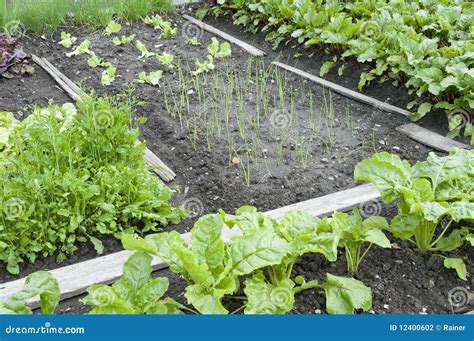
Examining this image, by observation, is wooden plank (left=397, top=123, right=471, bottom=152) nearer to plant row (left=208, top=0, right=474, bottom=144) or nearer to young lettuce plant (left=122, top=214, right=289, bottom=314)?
plant row (left=208, top=0, right=474, bottom=144)

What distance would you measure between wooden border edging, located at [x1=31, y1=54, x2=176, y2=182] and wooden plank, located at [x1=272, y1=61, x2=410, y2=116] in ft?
5.35

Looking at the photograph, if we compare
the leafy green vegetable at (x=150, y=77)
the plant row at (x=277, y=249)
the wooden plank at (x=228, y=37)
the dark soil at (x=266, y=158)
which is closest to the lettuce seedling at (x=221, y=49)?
the dark soil at (x=266, y=158)

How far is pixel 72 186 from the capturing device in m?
3.17

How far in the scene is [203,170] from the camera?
4.01 metres

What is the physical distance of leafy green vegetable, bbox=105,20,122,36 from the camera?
19.9 ft

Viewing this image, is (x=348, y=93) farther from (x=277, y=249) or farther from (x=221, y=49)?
(x=277, y=249)

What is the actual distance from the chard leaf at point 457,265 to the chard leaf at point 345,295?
488 millimetres

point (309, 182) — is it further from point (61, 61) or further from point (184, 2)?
point (184, 2)

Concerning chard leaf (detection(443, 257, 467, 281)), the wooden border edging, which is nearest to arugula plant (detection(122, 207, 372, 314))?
chard leaf (detection(443, 257, 467, 281))

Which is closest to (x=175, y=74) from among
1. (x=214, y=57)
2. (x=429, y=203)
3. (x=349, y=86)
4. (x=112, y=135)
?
(x=214, y=57)

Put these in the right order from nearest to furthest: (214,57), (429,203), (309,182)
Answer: (429,203), (309,182), (214,57)

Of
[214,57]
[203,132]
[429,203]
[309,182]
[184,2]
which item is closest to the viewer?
[429,203]

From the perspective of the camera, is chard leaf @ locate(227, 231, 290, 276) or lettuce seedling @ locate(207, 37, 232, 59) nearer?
chard leaf @ locate(227, 231, 290, 276)

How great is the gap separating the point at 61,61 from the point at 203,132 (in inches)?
75.6
